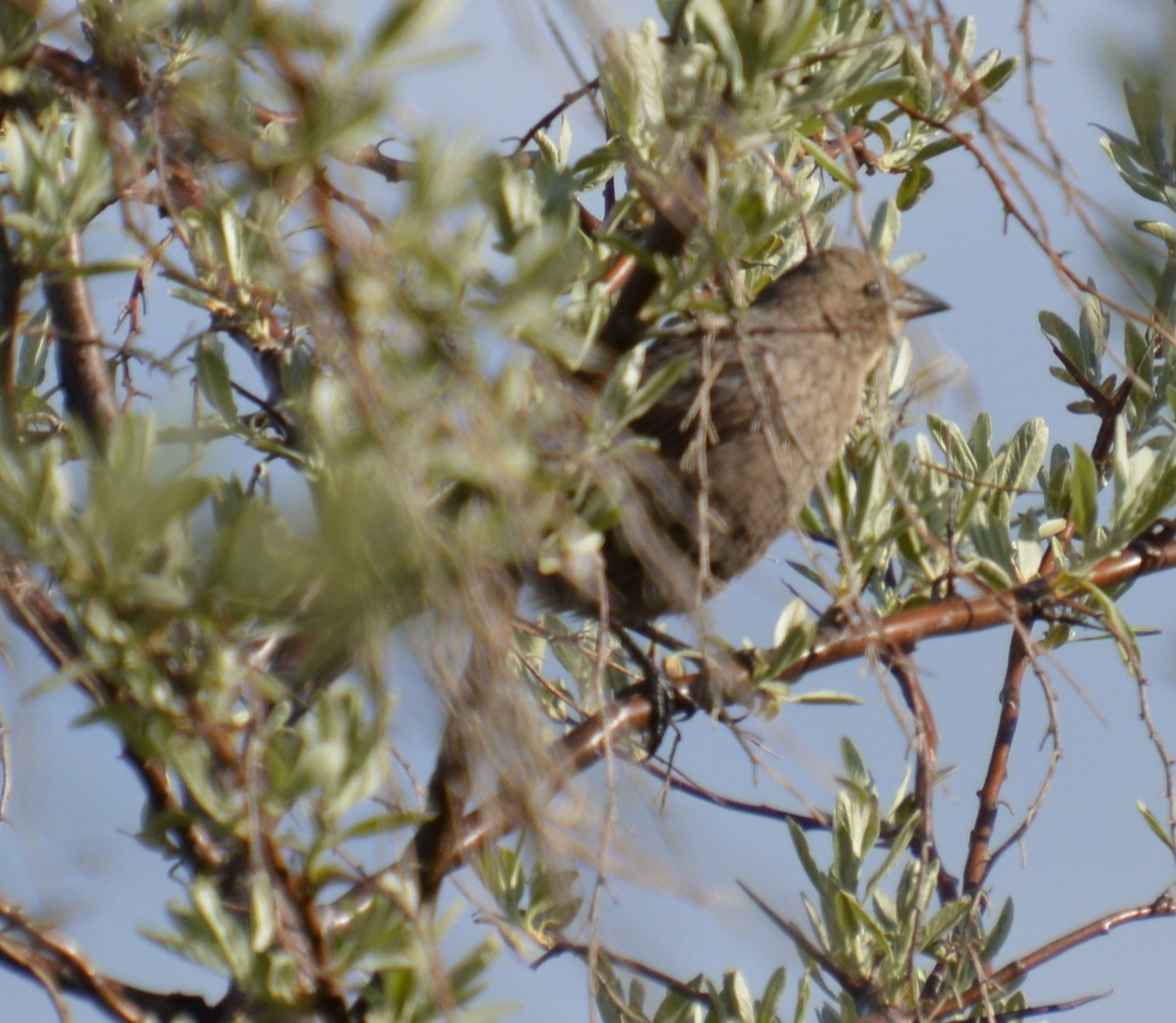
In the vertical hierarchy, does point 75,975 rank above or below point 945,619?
below

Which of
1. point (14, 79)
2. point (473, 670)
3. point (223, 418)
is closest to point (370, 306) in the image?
point (473, 670)

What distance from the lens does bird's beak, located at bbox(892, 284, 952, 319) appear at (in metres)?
4.30

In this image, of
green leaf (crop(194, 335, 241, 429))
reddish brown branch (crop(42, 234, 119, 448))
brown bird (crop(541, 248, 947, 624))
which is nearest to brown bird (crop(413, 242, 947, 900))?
brown bird (crop(541, 248, 947, 624))

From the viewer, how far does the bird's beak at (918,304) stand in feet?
14.1

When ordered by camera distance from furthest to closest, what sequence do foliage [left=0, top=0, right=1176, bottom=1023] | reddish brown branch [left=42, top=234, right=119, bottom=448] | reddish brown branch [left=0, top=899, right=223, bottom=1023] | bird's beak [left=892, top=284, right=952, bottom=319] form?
bird's beak [left=892, top=284, right=952, bottom=319] < reddish brown branch [left=42, top=234, right=119, bottom=448] < reddish brown branch [left=0, top=899, right=223, bottom=1023] < foliage [left=0, top=0, right=1176, bottom=1023]

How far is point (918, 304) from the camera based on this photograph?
4.36m

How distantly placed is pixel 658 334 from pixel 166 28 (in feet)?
2.67

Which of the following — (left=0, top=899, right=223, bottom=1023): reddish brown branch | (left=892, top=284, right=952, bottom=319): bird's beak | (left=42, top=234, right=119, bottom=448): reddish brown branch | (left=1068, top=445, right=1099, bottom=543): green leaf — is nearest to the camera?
(left=0, top=899, right=223, bottom=1023): reddish brown branch

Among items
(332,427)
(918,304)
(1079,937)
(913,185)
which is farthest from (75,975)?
(918,304)

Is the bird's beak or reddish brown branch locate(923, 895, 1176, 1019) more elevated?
the bird's beak

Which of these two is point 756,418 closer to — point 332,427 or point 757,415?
point 757,415

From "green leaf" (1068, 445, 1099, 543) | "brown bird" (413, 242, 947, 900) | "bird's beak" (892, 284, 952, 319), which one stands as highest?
A: "bird's beak" (892, 284, 952, 319)

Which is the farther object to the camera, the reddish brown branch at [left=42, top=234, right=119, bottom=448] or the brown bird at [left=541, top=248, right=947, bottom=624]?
the brown bird at [left=541, top=248, right=947, bottom=624]

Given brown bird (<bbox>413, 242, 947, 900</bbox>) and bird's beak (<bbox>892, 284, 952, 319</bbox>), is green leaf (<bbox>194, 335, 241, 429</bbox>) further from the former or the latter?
bird's beak (<bbox>892, 284, 952, 319</bbox>)
